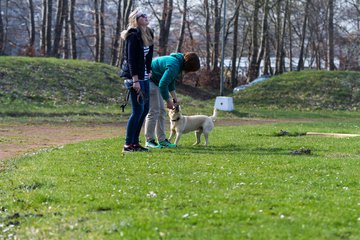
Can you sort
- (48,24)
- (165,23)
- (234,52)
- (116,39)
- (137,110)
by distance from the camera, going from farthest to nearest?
(234,52) → (116,39) → (165,23) → (48,24) → (137,110)

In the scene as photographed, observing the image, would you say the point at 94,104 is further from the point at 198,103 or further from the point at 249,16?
the point at 249,16

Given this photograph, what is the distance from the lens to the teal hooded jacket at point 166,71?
11.0 meters

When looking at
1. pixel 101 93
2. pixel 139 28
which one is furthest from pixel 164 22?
pixel 139 28

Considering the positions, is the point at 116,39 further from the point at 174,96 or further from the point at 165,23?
the point at 174,96

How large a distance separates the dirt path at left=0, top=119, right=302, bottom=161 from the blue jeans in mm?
2441

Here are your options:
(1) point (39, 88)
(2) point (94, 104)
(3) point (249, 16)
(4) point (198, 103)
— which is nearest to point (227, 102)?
(4) point (198, 103)

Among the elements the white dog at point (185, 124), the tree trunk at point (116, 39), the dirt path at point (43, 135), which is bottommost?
the dirt path at point (43, 135)

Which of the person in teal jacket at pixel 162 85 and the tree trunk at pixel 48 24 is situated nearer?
the person in teal jacket at pixel 162 85

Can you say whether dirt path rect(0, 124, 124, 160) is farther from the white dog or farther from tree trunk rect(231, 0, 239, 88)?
tree trunk rect(231, 0, 239, 88)

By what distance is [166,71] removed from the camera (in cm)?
1108

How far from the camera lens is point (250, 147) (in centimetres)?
1234

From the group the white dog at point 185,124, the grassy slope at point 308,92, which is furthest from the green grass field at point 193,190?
the grassy slope at point 308,92

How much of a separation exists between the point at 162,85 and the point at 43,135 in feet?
21.8

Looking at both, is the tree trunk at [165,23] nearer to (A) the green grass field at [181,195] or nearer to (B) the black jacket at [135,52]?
(B) the black jacket at [135,52]
